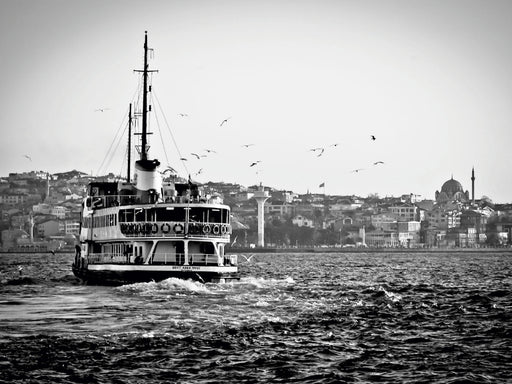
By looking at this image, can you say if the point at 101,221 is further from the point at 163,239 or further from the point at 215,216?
the point at 215,216

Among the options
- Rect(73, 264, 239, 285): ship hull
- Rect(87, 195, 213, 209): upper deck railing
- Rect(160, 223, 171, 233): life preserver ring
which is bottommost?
Rect(73, 264, 239, 285): ship hull

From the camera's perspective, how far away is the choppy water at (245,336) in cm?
2464

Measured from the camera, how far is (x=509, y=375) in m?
24.6

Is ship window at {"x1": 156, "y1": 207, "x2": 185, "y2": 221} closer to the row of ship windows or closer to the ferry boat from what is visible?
the ferry boat

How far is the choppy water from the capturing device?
80.8ft

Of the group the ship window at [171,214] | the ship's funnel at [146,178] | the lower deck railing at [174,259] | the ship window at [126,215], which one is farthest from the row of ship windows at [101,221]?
the ship window at [171,214]

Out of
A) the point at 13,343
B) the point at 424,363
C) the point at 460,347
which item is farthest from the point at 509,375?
the point at 13,343

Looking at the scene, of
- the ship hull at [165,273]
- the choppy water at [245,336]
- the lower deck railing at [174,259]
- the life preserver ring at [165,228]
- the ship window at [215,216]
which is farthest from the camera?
the ship window at [215,216]

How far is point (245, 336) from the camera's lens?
1192 inches

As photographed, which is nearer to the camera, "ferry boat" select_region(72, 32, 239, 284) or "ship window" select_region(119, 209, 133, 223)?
"ferry boat" select_region(72, 32, 239, 284)

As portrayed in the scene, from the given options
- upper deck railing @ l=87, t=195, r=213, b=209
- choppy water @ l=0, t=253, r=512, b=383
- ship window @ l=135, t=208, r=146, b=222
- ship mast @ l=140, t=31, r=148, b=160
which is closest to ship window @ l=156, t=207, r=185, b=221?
upper deck railing @ l=87, t=195, r=213, b=209

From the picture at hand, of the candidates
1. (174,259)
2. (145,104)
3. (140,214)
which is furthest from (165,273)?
(145,104)

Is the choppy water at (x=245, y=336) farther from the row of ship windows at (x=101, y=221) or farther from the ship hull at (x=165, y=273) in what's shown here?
the row of ship windows at (x=101, y=221)

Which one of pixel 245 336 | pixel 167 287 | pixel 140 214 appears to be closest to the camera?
pixel 245 336
